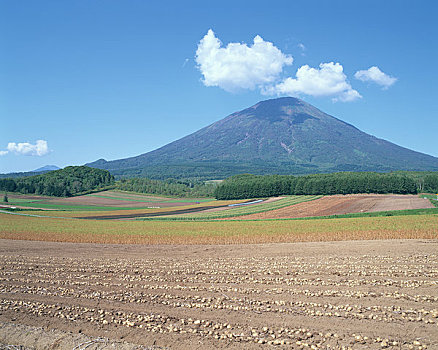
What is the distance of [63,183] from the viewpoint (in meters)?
112

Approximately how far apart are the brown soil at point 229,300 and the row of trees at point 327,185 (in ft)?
215

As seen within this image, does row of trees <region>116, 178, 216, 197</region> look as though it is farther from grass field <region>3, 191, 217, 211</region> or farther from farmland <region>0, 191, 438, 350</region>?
farmland <region>0, 191, 438, 350</region>

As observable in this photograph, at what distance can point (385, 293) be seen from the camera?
12477 mm

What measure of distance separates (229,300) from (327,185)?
7863 centimetres

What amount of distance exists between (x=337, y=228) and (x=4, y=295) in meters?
26.8

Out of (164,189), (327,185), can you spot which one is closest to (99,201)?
(164,189)

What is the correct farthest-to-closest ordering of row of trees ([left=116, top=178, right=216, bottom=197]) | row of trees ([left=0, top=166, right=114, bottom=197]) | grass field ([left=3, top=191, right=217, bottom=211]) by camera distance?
row of trees ([left=116, top=178, right=216, bottom=197]), row of trees ([left=0, top=166, right=114, bottom=197]), grass field ([left=3, top=191, right=217, bottom=211])

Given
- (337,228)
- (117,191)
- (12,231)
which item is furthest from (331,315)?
(117,191)

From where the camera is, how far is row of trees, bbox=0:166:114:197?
107250 mm

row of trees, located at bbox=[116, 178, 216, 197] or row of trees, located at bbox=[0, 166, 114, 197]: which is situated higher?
row of trees, located at bbox=[0, 166, 114, 197]

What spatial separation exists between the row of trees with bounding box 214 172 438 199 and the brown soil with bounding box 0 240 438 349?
6565 cm

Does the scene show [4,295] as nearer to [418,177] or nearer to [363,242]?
[363,242]

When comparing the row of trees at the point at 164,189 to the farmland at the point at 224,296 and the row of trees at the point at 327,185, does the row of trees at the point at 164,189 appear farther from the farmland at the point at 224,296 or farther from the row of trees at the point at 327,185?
the farmland at the point at 224,296

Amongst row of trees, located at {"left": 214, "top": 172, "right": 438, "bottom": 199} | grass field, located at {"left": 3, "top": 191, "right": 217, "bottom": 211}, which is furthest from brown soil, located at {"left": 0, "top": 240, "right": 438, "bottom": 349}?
row of trees, located at {"left": 214, "top": 172, "right": 438, "bottom": 199}
